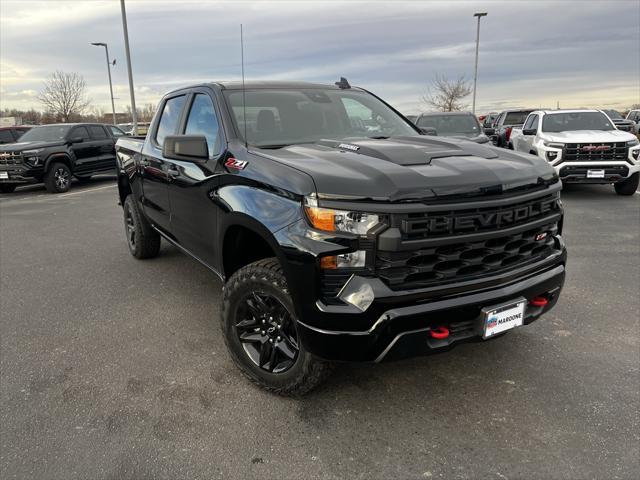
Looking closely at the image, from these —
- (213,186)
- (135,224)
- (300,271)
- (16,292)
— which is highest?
(213,186)

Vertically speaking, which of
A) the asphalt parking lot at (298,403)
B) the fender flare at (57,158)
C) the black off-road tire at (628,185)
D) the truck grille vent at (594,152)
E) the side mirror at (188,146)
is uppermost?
the side mirror at (188,146)

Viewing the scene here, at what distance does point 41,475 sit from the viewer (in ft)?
7.56

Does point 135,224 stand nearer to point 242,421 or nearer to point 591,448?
point 242,421

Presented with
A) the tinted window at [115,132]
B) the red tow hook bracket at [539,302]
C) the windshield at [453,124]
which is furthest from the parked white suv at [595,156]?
the tinted window at [115,132]

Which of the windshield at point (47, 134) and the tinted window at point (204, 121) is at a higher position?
the tinted window at point (204, 121)

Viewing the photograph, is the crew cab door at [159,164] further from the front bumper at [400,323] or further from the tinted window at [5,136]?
the tinted window at [5,136]

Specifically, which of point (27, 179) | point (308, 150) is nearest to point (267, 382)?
point (308, 150)

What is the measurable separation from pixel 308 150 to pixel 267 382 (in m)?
1.41

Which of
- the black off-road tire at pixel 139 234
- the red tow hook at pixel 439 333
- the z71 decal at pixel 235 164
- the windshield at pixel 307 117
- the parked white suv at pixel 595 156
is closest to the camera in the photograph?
the red tow hook at pixel 439 333

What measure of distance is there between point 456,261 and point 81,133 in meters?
13.2

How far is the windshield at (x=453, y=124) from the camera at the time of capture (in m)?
11.8

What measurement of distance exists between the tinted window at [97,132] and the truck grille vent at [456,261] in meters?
13.3

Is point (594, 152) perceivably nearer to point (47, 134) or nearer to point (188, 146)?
point (188, 146)

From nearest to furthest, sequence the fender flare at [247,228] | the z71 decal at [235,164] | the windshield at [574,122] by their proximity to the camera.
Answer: the fender flare at [247,228] < the z71 decal at [235,164] < the windshield at [574,122]
